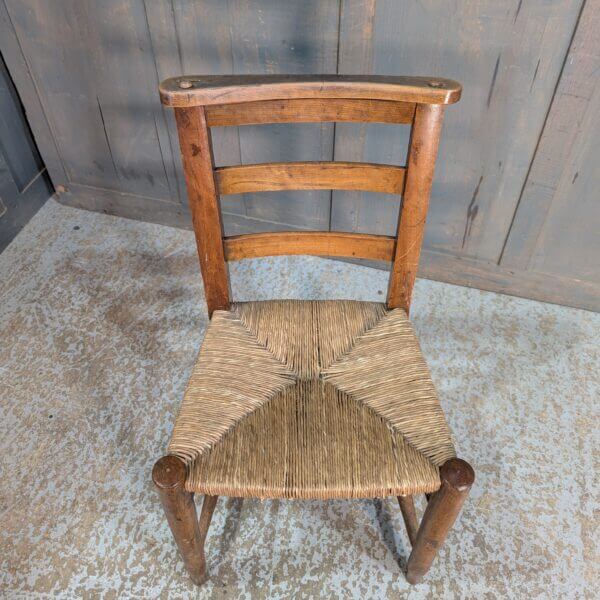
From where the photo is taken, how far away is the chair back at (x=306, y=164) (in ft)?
2.90

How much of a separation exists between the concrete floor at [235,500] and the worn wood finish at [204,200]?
0.50 meters

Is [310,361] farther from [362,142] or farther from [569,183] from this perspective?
[569,183]

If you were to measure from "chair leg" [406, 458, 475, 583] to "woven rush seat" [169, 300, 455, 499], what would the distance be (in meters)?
0.03

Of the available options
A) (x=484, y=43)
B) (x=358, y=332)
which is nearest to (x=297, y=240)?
(x=358, y=332)

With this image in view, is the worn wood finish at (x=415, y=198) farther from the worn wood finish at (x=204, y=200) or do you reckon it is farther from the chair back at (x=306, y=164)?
the worn wood finish at (x=204, y=200)

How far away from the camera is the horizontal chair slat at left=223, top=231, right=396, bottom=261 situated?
1102 millimetres

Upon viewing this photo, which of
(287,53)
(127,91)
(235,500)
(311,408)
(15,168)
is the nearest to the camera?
(311,408)

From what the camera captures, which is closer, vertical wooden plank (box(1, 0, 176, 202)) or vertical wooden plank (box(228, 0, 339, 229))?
vertical wooden plank (box(228, 0, 339, 229))

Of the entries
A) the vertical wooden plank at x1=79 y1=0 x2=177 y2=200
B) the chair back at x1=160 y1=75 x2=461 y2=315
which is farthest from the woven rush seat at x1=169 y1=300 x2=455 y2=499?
the vertical wooden plank at x1=79 y1=0 x2=177 y2=200

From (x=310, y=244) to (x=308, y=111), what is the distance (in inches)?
11.2

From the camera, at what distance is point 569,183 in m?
1.47

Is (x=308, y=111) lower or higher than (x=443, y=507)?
higher

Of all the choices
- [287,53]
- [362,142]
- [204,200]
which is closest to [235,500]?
[204,200]

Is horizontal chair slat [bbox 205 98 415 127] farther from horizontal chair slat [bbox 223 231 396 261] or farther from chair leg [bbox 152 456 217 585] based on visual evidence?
chair leg [bbox 152 456 217 585]
